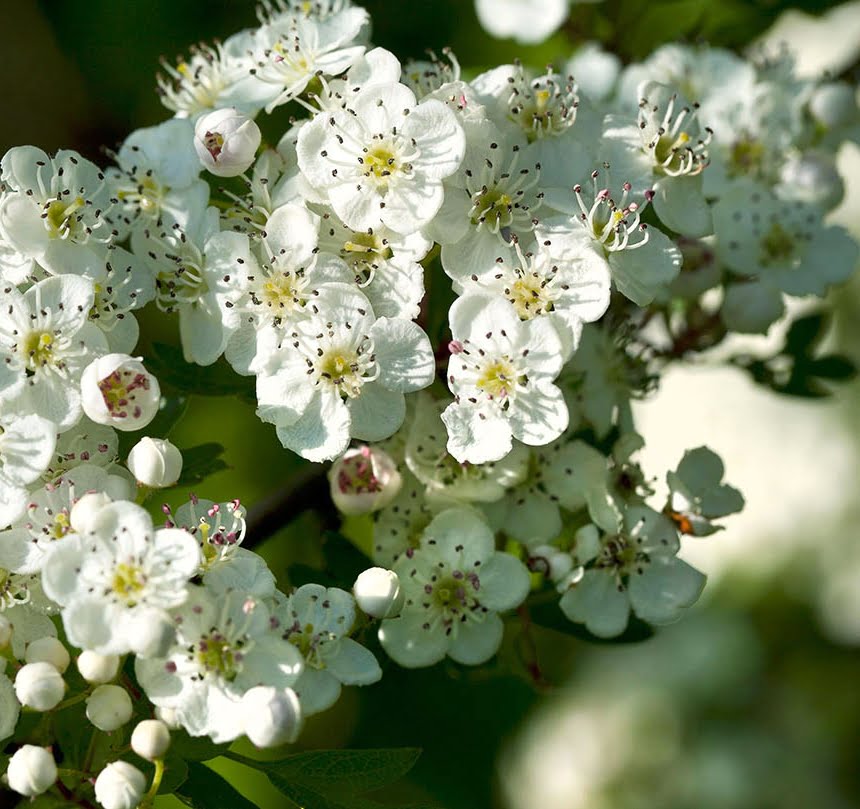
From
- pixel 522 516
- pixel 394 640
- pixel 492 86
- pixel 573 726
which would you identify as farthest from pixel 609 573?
pixel 573 726

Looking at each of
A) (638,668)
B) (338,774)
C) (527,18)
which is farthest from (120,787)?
(638,668)

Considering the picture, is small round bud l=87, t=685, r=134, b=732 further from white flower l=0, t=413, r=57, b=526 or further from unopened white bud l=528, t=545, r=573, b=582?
unopened white bud l=528, t=545, r=573, b=582

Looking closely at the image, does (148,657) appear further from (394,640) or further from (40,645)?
(394,640)

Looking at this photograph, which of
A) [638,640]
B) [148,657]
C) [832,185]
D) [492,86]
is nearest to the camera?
[148,657]

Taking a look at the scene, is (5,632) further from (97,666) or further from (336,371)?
(336,371)

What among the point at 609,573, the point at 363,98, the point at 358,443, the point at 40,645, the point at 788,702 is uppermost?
the point at 363,98

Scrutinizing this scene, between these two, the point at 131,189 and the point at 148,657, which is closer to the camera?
the point at 148,657

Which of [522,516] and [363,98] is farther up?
[363,98]
